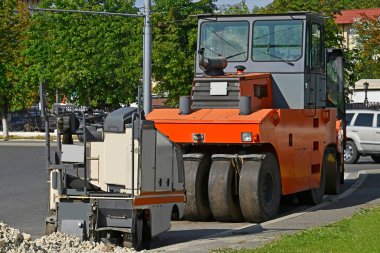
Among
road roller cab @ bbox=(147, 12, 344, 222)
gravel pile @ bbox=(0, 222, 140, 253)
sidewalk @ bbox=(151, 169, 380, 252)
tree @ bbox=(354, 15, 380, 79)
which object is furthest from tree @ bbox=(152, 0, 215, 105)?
gravel pile @ bbox=(0, 222, 140, 253)

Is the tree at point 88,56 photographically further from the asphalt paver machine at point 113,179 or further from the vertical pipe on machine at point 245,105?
the asphalt paver machine at point 113,179

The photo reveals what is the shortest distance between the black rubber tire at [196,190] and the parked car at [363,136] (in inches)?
718

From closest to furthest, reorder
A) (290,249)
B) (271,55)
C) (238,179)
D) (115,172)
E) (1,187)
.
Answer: (290,249) → (115,172) → (238,179) → (271,55) → (1,187)

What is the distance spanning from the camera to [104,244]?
1351 cm

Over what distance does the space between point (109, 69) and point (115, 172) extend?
49.2 m

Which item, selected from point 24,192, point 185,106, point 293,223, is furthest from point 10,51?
point 293,223

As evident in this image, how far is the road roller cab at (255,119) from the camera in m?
17.7

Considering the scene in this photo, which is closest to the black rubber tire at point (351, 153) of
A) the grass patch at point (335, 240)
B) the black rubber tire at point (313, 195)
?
the black rubber tire at point (313, 195)

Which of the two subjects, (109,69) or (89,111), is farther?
(109,69)

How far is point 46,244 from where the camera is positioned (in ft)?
42.2

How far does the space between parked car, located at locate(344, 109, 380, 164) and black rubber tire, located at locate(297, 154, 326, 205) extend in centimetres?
1473

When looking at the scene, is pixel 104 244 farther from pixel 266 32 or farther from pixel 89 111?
pixel 266 32

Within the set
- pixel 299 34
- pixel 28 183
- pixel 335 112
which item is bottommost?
pixel 28 183

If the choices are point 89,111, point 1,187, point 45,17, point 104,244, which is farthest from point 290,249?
point 45,17
